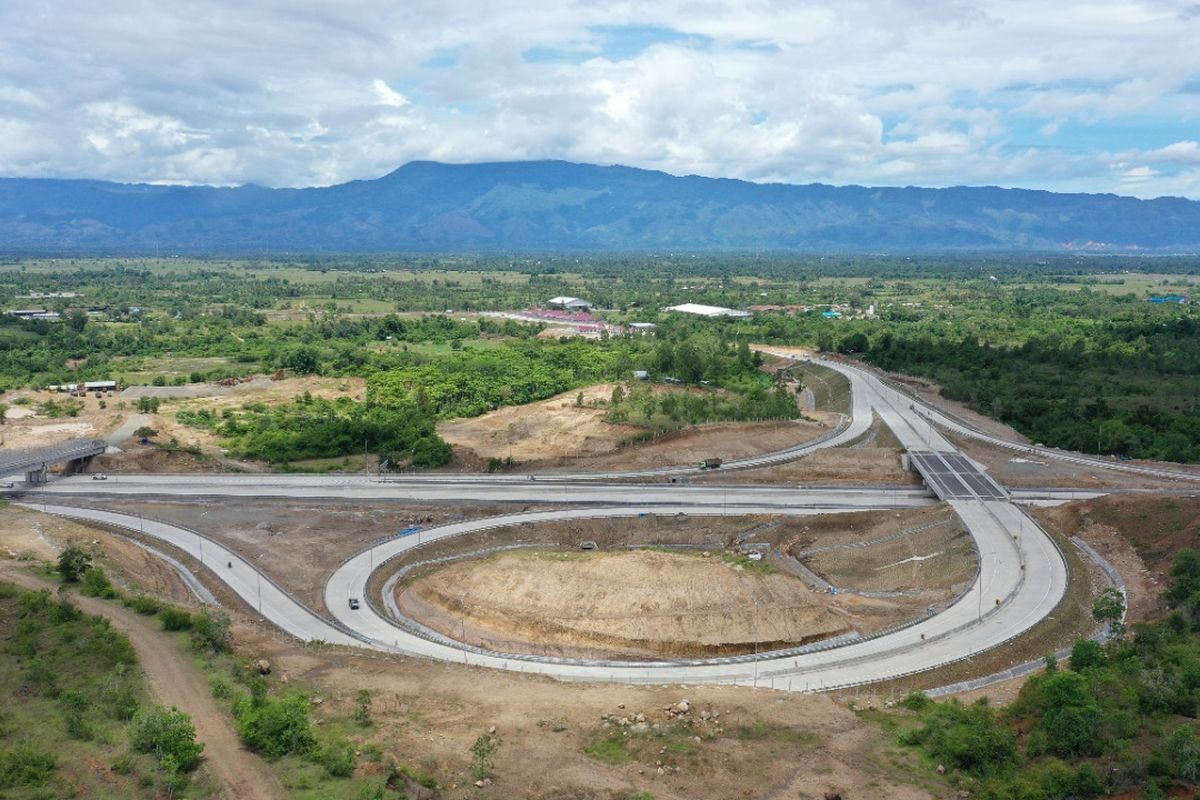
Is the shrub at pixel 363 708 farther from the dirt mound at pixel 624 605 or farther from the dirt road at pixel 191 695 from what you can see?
the dirt mound at pixel 624 605

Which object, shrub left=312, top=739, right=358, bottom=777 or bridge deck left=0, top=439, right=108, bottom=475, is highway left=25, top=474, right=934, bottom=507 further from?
shrub left=312, top=739, right=358, bottom=777

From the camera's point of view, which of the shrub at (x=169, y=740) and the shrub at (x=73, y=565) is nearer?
the shrub at (x=169, y=740)

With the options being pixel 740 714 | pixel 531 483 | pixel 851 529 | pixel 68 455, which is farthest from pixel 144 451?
pixel 740 714

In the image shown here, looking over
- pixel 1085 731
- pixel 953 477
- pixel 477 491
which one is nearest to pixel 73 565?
pixel 477 491

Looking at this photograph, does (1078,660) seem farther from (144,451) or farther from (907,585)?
(144,451)

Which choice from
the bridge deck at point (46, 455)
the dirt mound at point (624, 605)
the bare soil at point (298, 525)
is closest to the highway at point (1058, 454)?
the dirt mound at point (624, 605)

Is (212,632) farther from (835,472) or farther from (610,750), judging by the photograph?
(835,472)
